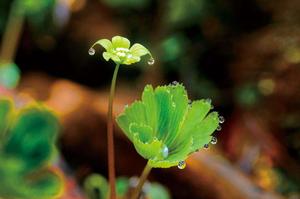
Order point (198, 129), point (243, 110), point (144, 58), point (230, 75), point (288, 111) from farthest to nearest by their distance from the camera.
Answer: point (144, 58)
point (230, 75)
point (243, 110)
point (288, 111)
point (198, 129)

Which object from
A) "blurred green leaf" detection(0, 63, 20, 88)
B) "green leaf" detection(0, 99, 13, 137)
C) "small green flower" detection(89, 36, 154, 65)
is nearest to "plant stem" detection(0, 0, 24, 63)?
"blurred green leaf" detection(0, 63, 20, 88)

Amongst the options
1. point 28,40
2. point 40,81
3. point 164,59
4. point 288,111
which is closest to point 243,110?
point 288,111

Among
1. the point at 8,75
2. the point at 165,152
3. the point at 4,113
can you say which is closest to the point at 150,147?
the point at 165,152

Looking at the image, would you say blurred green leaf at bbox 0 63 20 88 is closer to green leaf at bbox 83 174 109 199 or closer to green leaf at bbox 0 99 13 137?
green leaf at bbox 0 99 13 137

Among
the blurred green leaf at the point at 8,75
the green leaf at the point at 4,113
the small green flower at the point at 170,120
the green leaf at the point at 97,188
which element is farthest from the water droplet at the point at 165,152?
the blurred green leaf at the point at 8,75

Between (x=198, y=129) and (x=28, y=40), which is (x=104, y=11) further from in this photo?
(x=198, y=129)

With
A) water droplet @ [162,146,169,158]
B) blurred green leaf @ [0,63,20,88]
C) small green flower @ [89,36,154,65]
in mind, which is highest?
blurred green leaf @ [0,63,20,88]

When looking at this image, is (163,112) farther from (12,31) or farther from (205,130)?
(12,31)

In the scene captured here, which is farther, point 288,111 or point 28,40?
point 28,40
